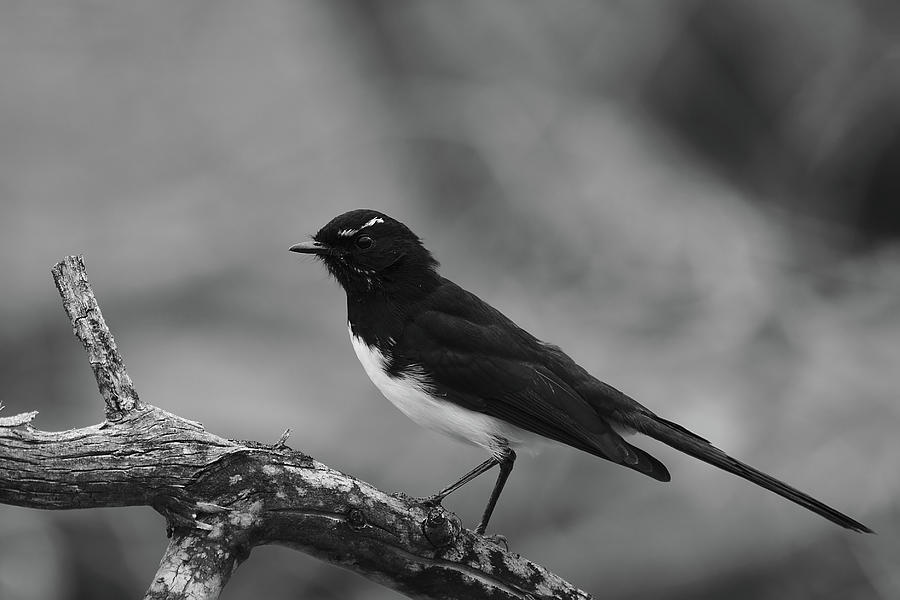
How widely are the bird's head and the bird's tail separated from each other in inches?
40.4

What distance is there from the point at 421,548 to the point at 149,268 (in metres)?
4.57

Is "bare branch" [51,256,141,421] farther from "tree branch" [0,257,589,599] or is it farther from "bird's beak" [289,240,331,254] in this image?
"bird's beak" [289,240,331,254]

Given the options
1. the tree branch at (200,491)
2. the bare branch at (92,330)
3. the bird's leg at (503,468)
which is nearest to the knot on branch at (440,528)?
the tree branch at (200,491)

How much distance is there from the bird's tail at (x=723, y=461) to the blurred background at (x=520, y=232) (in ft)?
8.18

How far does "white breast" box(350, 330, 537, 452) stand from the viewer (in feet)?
12.5

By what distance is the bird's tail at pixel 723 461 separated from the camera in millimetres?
3652

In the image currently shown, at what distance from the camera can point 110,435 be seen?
2.88 meters

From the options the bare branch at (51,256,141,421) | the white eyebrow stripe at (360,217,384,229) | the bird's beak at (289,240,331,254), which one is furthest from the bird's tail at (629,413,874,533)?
the bare branch at (51,256,141,421)

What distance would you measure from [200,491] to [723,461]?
6.28ft

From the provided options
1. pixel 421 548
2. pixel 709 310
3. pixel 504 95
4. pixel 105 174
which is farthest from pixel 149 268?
pixel 421 548

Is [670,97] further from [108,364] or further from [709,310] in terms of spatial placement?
[108,364]

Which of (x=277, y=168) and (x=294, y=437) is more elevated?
(x=277, y=168)

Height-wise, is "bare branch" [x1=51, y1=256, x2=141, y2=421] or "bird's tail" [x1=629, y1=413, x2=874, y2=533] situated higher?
"bird's tail" [x1=629, y1=413, x2=874, y2=533]

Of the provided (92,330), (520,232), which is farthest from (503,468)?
(520,232)
